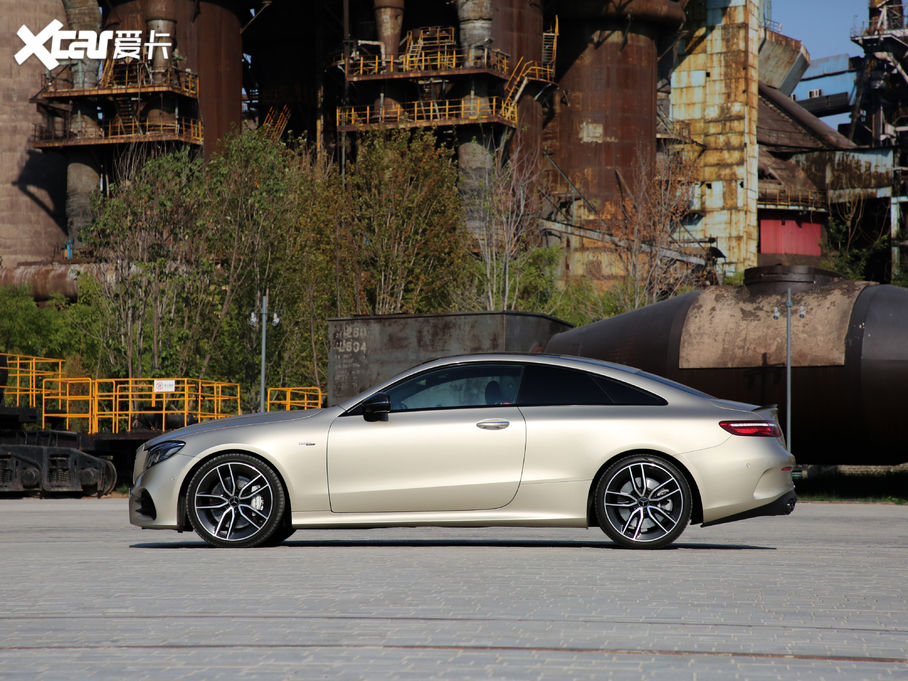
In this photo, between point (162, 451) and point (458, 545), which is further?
point (458, 545)

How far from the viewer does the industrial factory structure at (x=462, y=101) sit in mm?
57500

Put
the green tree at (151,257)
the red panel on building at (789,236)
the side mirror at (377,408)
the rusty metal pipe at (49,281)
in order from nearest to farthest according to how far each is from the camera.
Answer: the side mirror at (377,408), the green tree at (151,257), the rusty metal pipe at (49,281), the red panel on building at (789,236)

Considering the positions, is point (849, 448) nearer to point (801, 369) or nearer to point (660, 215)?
point (801, 369)

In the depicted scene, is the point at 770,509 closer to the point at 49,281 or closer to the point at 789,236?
the point at 49,281

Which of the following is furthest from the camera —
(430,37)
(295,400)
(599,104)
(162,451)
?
(599,104)

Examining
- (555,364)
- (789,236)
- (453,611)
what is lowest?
(453,611)

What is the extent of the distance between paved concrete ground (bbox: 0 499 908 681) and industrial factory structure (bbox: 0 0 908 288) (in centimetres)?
4758

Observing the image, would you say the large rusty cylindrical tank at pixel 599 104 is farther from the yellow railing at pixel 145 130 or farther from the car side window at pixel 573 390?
the car side window at pixel 573 390

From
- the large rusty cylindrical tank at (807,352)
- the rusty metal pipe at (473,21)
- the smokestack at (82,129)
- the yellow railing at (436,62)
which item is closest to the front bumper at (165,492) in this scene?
the large rusty cylindrical tank at (807,352)

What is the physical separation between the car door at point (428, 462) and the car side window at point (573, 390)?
304 mm

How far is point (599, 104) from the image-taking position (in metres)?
65.7

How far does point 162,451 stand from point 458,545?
2.88 m

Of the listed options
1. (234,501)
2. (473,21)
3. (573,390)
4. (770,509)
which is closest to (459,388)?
(573,390)

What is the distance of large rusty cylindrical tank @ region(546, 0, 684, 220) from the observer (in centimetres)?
6550
